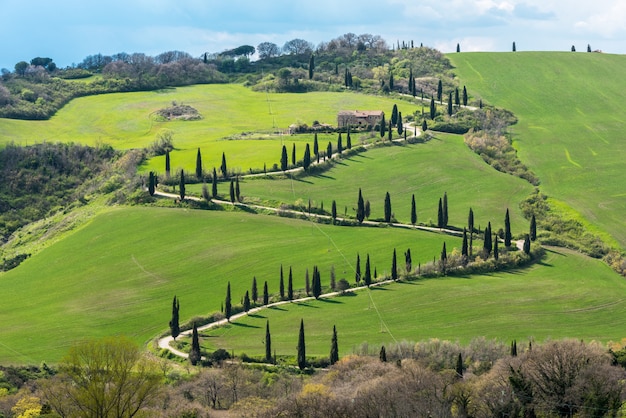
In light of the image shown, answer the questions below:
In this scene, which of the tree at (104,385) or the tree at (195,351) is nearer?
the tree at (104,385)

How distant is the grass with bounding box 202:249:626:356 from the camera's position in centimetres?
12569

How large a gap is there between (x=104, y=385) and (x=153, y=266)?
68.2 metres

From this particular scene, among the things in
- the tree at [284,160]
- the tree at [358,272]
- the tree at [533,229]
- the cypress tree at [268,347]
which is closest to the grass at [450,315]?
the cypress tree at [268,347]

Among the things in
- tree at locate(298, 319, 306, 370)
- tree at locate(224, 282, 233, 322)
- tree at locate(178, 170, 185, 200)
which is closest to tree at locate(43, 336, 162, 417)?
tree at locate(298, 319, 306, 370)

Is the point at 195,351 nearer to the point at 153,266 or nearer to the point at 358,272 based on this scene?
the point at 358,272

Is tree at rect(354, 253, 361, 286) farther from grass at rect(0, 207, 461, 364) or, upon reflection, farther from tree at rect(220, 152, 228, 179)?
tree at rect(220, 152, 228, 179)

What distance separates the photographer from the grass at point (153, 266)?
5389 inches

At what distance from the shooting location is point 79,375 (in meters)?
87.6

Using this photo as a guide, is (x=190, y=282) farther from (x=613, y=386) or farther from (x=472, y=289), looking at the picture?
(x=613, y=386)

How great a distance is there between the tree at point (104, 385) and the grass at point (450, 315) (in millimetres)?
34160

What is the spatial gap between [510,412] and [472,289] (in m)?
51.9

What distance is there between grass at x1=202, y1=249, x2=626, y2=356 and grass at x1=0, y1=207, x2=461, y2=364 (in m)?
8.21

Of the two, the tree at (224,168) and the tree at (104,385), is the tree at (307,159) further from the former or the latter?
the tree at (104,385)

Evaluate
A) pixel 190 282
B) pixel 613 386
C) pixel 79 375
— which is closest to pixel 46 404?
pixel 79 375
